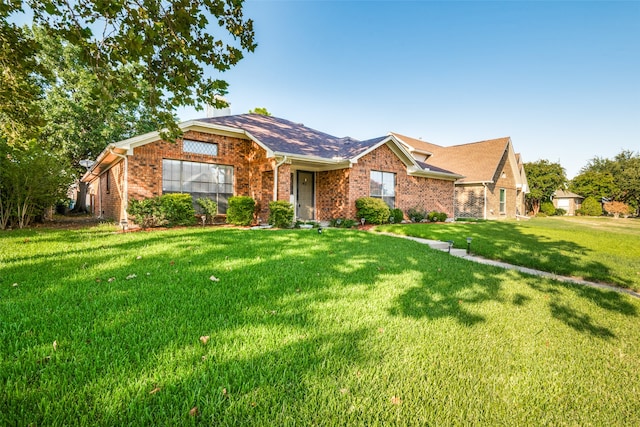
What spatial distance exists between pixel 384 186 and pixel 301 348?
1342 centimetres

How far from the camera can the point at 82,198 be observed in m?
25.0

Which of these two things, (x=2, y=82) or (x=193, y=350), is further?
(x=2, y=82)

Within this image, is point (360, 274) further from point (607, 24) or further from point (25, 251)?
point (607, 24)

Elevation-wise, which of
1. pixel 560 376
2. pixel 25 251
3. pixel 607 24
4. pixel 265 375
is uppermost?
pixel 607 24

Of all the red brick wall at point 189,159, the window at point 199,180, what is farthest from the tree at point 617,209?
the window at point 199,180

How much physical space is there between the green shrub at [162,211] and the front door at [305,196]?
5.27 metres

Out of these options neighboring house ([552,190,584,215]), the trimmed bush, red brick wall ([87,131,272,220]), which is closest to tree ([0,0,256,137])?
red brick wall ([87,131,272,220])

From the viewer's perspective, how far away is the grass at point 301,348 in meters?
1.82

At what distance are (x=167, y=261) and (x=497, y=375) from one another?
4.86 meters

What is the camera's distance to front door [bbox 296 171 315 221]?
48.2 feet

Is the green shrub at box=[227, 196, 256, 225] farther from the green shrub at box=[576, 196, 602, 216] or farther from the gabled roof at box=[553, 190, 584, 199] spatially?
the gabled roof at box=[553, 190, 584, 199]

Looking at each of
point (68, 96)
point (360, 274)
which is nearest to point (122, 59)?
point (360, 274)

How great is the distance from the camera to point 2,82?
627cm

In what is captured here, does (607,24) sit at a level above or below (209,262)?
above
